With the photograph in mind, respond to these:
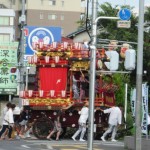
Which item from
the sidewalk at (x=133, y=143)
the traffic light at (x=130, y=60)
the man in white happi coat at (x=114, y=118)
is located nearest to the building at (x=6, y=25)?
the man in white happi coat at (x=114, y=118)

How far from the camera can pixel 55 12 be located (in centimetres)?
9425

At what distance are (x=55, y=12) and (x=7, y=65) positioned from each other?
177 feet

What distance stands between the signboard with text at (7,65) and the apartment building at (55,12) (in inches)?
1905

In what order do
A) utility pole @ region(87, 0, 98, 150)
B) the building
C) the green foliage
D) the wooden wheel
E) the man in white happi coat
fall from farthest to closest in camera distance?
1. the building
2. the green foliage
3. the wooden wheel
4. the man in white happi coat
5. utility pole @ region(87, 0, 98, 150)

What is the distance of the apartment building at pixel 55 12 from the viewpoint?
9288 cm

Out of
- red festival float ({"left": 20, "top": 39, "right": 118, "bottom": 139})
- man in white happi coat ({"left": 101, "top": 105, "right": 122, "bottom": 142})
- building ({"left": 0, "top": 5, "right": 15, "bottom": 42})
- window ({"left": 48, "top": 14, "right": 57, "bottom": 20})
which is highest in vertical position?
window ({"left": 48, "top": 14, "right": 57, "bottom": 20})

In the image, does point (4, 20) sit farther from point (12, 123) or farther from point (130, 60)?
point (130, 60)

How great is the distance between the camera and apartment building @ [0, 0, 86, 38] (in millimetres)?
92875

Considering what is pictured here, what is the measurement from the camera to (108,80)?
27906 millimetres

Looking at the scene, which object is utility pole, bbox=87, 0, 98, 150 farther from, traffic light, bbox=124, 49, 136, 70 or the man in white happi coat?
the man in white happi coat

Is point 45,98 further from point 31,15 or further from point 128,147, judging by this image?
point 31,15

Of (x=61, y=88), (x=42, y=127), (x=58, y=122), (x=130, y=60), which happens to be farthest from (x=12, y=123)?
(x=130, y=60)

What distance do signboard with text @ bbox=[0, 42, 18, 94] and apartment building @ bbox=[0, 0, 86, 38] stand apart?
4839 centimetres

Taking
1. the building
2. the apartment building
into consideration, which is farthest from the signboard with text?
the apartment building
